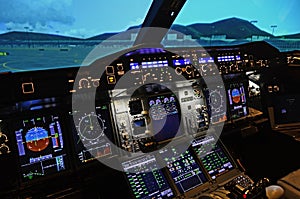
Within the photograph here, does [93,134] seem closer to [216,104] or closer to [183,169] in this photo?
[183,169]

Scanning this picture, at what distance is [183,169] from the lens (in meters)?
1.90

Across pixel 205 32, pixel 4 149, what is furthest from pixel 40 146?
pixel 205 32

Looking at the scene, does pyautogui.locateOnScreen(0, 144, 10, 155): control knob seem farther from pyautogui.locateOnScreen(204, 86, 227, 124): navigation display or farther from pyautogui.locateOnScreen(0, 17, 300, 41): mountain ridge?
pyautogui.locateOnScreen(204, 86, 227, 124): navigation display

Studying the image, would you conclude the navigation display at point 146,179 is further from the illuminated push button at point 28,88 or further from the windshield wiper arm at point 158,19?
the windshield wiper arm at point 158,19

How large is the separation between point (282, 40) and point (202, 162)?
8.13 feet

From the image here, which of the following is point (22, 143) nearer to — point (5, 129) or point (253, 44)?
point (5, 129)

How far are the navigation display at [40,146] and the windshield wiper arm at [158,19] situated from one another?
1176 millimetres

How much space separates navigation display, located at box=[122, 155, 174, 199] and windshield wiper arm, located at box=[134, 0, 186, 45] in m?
1.22

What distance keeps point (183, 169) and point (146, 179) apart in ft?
1.01

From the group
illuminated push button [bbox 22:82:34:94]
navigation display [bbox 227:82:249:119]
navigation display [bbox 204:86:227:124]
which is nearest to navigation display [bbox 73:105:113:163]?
illuminated push button [bbox 22:82:34:94]

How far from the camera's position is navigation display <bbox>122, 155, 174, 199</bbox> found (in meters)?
1.69

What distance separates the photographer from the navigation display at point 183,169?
1.83m

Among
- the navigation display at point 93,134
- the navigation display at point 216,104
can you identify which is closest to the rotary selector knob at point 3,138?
the navigation display at point 93,134

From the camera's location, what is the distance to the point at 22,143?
171 cm
